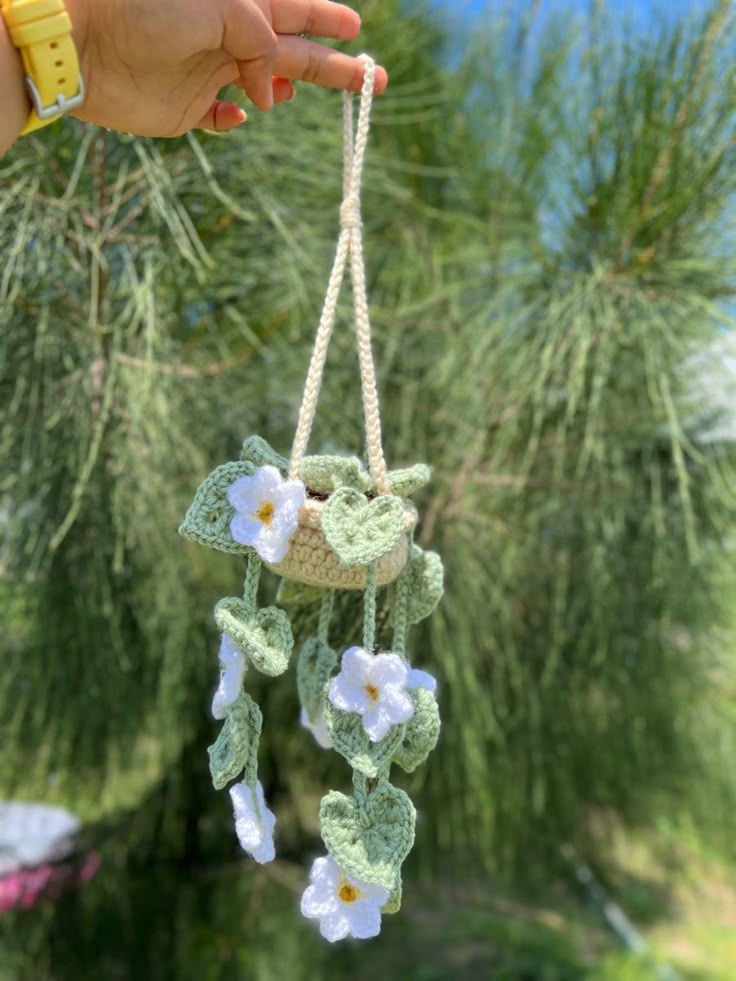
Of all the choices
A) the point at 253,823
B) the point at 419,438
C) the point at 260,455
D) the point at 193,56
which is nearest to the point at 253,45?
the point at 193,56

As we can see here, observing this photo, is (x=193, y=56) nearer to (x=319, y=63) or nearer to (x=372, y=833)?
(x=319, y=63)

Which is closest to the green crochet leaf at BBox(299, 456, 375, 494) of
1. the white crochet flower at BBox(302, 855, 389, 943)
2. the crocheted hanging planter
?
the crocheted hanging planter

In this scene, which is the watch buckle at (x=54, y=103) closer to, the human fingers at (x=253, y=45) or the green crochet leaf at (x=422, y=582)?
the human fingers at (x=253, y=45)

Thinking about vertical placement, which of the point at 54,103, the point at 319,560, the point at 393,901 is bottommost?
the point at 393,901

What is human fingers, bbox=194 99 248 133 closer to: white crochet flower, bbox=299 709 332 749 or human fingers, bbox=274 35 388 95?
human fingers, bbox=274 35 388 95

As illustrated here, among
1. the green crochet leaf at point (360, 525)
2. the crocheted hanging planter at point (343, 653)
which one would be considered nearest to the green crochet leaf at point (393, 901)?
the crocheted hanging planter at point (343, 653)

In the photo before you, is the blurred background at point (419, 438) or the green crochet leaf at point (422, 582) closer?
the green crochet leaf at point (422, 582)

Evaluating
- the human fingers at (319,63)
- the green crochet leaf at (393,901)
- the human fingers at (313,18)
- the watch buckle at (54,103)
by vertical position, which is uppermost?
the human fingers at (313,18)
